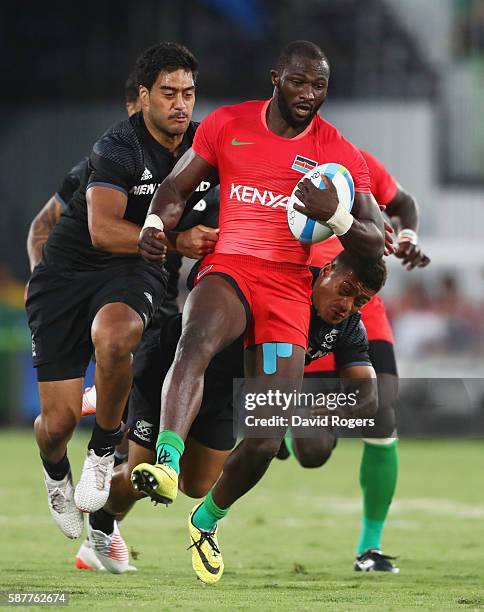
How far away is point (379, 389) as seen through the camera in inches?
323

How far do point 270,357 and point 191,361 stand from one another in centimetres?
44

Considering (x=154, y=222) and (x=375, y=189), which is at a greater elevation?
(x=154, y=222)

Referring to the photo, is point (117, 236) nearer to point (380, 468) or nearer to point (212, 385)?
point (212, 385)

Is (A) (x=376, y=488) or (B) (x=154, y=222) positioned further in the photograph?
(A) (x=376, y=488)

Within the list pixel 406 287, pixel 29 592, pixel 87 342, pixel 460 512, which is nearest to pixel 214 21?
pixel 406 287

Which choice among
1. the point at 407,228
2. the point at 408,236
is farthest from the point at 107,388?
the point at 407,228

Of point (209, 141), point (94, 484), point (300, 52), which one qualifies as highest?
point (300, 52)

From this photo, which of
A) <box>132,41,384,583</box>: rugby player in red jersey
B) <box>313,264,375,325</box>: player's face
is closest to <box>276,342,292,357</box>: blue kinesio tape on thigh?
<box>132,41,384,583</box>: rugby player in red jersey

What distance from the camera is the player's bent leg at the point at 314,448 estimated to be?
829 cm

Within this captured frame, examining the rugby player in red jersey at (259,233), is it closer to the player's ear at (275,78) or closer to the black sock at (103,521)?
the player's ear at (275,78)

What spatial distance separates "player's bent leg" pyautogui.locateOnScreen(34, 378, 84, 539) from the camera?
294 inches

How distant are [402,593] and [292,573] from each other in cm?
98

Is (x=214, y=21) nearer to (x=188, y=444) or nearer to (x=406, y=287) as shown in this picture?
(x=406, y=287)

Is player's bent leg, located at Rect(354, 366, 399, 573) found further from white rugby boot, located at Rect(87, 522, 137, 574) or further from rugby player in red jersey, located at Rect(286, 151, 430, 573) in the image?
white rugby boot, located at Rect(87, 522, 137, 574)
